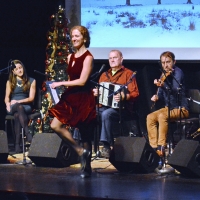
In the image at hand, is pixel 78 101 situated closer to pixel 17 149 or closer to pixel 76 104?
pixel 76 104

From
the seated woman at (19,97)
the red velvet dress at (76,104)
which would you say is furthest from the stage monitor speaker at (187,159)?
the seated woman at (19,97)

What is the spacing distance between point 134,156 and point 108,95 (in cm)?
130

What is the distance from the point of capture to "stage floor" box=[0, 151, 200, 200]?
510 cm

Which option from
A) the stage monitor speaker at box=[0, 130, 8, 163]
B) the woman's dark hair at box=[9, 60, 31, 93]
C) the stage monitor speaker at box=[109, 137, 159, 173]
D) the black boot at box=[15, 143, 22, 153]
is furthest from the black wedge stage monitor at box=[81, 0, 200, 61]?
the stage monitor speaker at box=[109, 137, 159, 173]

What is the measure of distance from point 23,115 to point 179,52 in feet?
7.88

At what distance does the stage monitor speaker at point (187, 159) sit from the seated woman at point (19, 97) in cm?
260

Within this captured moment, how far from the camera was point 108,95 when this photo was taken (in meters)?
7.29

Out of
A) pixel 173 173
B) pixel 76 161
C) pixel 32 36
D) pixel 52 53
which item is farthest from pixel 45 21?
pixel 173 173

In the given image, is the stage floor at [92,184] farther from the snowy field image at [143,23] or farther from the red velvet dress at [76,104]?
the snowy field image at [143,23]

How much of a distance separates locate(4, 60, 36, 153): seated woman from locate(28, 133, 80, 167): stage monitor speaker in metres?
1.18

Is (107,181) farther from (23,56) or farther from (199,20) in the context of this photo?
(23,56)

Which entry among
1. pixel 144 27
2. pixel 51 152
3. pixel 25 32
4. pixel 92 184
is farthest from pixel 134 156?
pixel 25 32

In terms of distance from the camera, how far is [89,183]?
5.71 m

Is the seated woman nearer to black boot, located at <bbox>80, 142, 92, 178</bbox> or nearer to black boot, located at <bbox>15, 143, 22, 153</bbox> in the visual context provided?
black boot, located at <bbox>15, 143, 22, 153</bbox>
